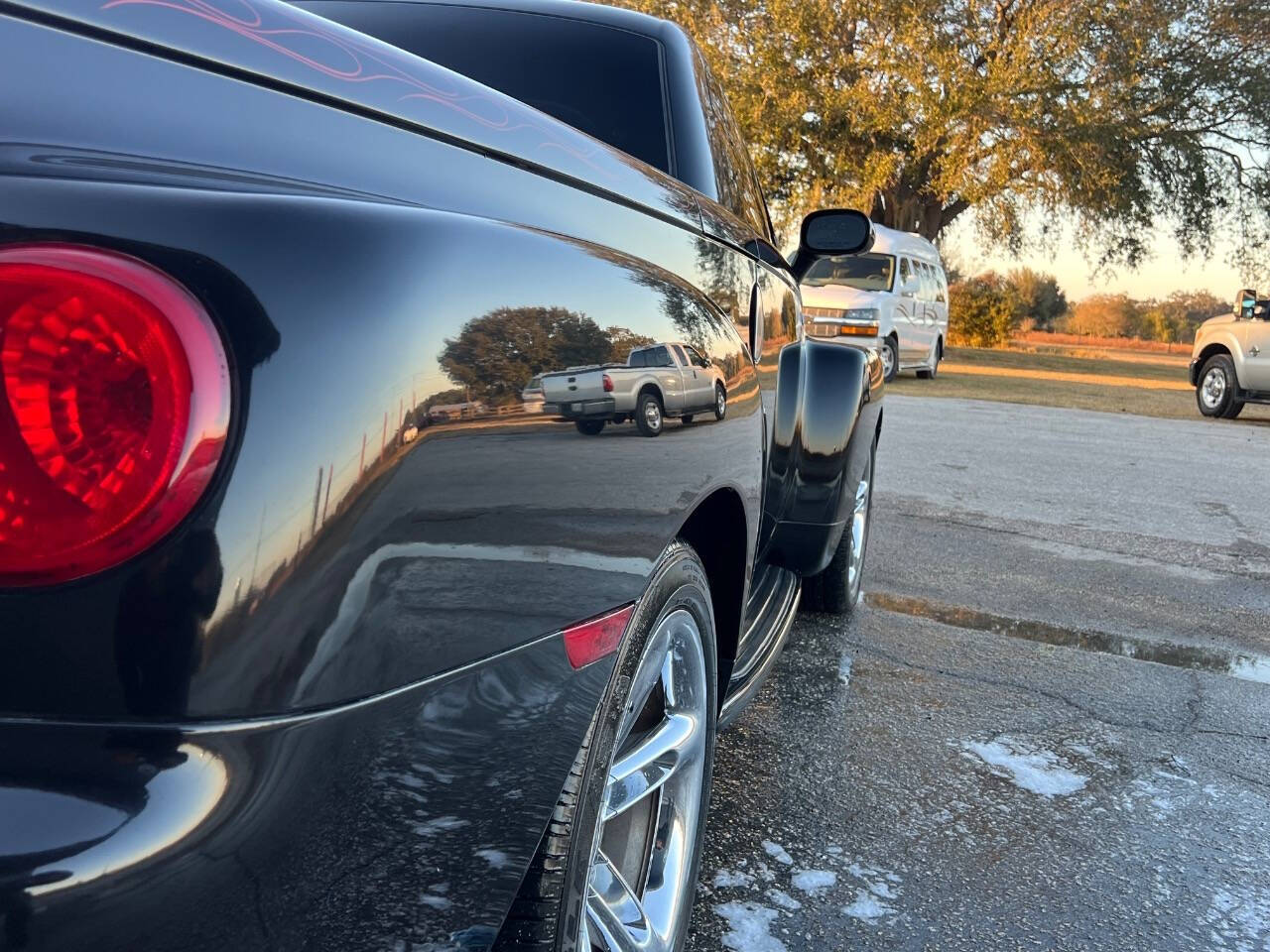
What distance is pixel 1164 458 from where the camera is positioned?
974cm

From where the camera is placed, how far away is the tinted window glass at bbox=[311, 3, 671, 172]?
8.54ft

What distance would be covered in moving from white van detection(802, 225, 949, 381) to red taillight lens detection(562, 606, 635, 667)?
47.3 ft

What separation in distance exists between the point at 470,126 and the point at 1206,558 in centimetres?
545

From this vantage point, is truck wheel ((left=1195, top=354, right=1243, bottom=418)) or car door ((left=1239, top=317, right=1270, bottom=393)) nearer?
car door ((left=1239, top=317, right=1270, bottom=393))

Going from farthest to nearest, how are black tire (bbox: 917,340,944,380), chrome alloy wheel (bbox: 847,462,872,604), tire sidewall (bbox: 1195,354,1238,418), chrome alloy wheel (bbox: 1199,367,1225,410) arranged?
black tire (bbox: 917,340,944,380)
chrome alloy wheel (bbox: 1199,367,1225,410)
tire sidewall (bbox: 1195,354,1238,418)
chrome alloy wheel (bbox: 847,462,872,604)

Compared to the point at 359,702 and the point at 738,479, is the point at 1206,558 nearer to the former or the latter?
the point at 738,479

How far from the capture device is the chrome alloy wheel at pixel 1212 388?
47.4ft

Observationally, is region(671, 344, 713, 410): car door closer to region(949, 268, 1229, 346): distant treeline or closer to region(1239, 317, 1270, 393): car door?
region(1239, 317, 1270, 393): car door

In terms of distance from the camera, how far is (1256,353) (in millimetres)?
13641

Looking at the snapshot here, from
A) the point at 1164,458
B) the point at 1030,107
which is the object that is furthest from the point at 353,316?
the point at 1030,107

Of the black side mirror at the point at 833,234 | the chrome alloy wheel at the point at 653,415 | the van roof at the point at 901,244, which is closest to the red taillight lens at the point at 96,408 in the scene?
the chrome alloy wheel at the point at 653,415

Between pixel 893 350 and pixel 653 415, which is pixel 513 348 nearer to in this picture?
pixel 653 415

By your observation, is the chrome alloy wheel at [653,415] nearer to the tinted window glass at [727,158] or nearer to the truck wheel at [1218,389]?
the tinted window glass at [727,158]

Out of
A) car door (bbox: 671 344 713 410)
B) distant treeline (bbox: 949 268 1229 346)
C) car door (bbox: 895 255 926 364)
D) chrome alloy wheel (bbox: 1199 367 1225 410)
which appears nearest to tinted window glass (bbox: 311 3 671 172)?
car door (bbox: 671 344 713 410)
